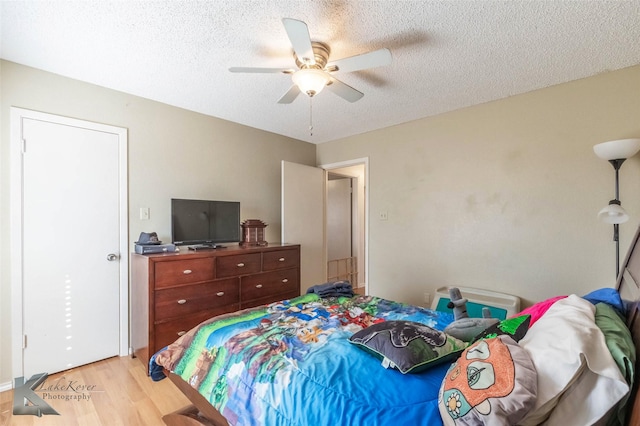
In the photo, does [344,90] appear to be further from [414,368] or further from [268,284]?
[268,284]

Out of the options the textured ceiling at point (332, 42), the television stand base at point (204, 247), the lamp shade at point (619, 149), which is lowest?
the television stand base at point (204, 247)

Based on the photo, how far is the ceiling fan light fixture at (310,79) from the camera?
1.78 metres

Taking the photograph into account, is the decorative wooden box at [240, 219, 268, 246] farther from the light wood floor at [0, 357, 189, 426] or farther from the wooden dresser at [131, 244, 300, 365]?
the light wood floor at [0, 357, 189, 426]

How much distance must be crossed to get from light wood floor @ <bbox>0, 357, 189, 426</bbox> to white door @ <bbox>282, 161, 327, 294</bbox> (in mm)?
1999

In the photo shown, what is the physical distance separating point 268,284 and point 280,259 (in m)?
0.30

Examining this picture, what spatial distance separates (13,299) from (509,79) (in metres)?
4.24

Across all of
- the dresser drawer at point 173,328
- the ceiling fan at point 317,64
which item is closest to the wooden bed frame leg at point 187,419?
the dresser drawer at point 173,328

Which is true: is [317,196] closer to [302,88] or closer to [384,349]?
[302,88]

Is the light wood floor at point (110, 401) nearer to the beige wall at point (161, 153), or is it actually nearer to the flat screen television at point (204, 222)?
the beige wall at point (161, 153)

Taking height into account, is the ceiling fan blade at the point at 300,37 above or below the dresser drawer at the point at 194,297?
above

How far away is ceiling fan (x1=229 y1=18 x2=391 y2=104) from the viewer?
1.55 metres

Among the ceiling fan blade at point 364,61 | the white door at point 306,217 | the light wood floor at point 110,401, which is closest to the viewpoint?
the ceiling fan blade at point 364,61

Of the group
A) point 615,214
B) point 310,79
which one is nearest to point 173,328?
point 310,79

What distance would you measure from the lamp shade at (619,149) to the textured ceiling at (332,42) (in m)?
0.63
